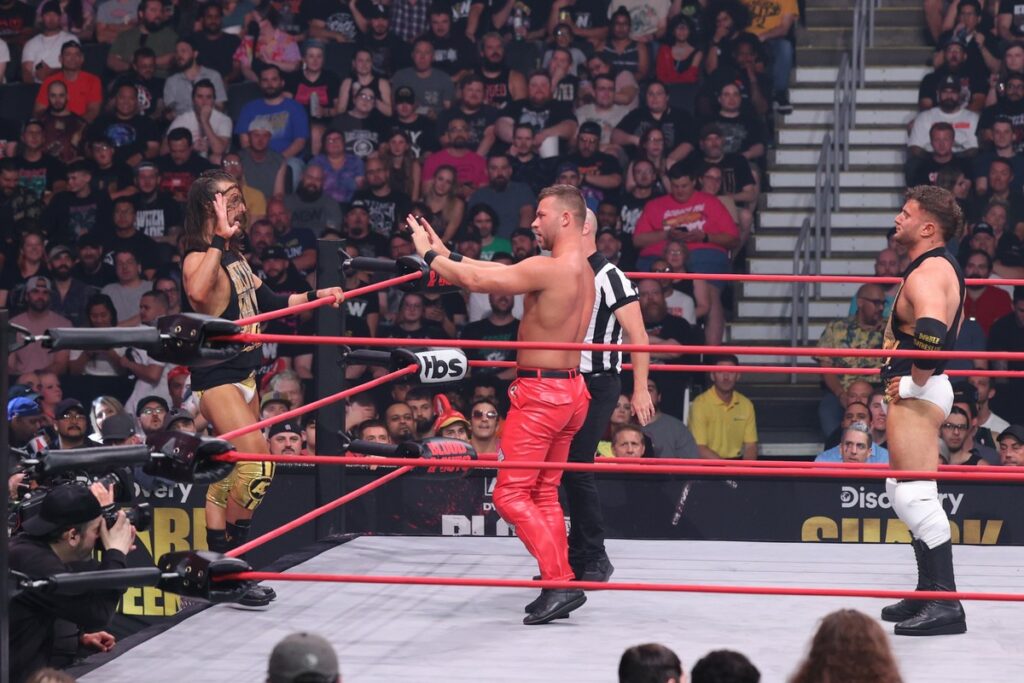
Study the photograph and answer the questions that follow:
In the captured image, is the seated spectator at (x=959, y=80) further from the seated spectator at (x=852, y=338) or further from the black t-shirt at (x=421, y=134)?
the black t-shirt at (x=421, y=134)

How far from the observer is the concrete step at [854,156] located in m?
9.97

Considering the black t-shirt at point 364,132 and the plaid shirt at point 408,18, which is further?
the plaid shirt at point 408,18

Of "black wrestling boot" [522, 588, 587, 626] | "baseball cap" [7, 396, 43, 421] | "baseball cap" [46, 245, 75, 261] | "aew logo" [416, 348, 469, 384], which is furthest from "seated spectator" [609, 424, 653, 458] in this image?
"baseball cap" [46, 245, 75, 261]

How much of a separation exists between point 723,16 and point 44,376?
4.77m

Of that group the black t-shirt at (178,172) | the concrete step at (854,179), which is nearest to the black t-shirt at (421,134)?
the black t-shirt at (178,172)

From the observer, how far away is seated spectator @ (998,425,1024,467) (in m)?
6.59

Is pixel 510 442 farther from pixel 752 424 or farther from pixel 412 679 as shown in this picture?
pixel 752 424

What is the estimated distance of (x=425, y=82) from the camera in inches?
387

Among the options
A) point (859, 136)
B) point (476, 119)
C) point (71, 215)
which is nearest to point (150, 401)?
point (71, 215)

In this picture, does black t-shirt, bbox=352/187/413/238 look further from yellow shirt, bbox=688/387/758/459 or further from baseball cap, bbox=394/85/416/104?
yellow shirt, bbox=688/387/758/459

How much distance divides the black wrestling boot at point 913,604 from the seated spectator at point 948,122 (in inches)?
204

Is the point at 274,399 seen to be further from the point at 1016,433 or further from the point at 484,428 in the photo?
the point at 1016,433

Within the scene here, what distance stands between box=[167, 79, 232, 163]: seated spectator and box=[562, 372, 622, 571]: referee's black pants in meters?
5.33

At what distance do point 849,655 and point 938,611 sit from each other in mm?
1958
